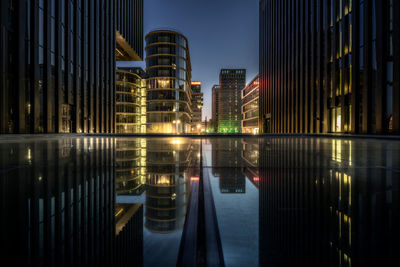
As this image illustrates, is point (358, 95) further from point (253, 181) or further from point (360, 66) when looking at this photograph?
point (253, 181)

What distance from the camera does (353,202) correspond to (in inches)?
92.4

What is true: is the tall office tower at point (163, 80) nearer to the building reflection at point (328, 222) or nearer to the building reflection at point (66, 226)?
the building reflection at point (66, 226)

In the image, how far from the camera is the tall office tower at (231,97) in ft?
625

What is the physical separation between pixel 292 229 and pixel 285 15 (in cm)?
5600

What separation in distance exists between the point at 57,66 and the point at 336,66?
3808 centimetres

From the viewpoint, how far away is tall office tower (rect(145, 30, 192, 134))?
6172 centimetres

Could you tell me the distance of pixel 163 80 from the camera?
62656 mm

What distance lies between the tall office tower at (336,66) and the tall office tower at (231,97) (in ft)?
448

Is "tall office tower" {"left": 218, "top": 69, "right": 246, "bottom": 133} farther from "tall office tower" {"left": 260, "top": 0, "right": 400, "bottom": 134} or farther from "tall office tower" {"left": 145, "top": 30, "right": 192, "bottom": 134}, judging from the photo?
"tall office tower" {"left": 260, "top": 0, "right": 400, "bottom": 134}

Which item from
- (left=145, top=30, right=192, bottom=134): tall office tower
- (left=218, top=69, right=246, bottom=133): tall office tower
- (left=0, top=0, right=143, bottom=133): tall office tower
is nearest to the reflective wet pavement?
(left=0, top=0, right=143, bottom=133): tall office tower

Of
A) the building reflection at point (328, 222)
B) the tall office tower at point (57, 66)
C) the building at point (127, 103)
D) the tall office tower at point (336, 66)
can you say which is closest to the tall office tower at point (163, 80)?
the building at point (127, 103)

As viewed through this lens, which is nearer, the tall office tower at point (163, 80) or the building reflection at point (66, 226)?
the building reflection at point (66, 226)

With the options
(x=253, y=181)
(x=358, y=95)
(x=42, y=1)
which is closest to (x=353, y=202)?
(x=253, y=181)

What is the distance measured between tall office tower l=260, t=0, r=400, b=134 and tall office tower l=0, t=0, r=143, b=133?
122ft
